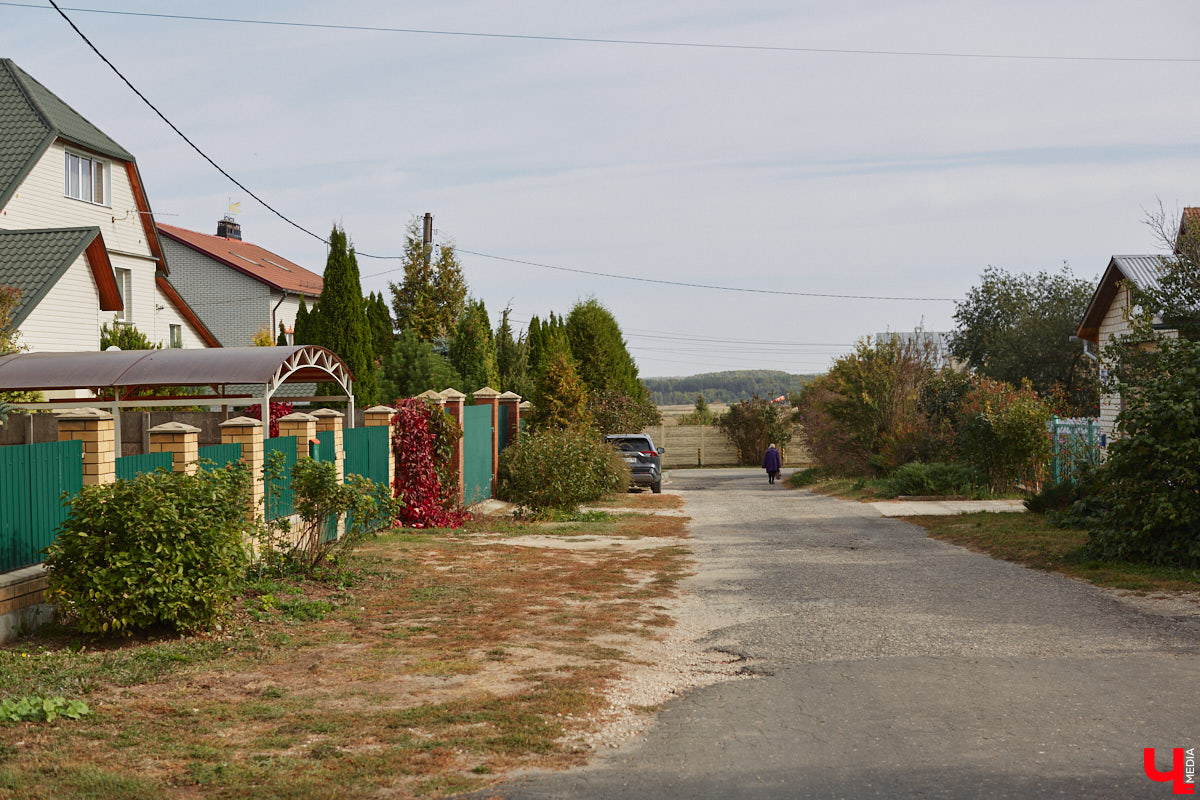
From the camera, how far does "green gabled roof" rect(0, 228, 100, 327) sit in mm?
20281

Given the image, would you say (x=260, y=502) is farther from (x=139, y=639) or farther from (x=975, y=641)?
(x=975, y=641)

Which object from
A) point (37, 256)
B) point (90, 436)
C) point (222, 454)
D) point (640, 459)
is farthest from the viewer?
point (640, 459)

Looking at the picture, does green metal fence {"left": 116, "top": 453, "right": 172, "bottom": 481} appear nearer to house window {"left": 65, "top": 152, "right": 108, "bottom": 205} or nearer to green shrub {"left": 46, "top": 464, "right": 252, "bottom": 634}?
green shrub {"left": 46, "top": 464, "right": 252, "bottom": 634}

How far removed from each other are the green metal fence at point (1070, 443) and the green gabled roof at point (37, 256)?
797 inches

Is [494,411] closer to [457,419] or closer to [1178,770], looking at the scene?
[457,419]

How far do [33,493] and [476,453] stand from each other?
12.0m

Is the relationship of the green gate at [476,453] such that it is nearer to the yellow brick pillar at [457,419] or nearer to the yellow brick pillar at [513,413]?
the yellow brick pillar at [457,419]

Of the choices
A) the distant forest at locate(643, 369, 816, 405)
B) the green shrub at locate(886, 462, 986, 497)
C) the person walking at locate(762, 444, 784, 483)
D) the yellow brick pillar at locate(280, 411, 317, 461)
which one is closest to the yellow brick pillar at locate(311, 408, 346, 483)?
the yellow brick pillar at locate(280, 411, 317, 461)

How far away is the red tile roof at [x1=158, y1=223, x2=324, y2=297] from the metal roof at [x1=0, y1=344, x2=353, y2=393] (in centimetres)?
2396

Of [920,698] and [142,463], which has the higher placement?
[142,463]

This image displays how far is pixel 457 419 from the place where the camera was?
18.4m

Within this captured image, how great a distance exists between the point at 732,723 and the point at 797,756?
2.30 feet

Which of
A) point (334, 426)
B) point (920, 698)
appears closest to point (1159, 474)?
point (920, 698)

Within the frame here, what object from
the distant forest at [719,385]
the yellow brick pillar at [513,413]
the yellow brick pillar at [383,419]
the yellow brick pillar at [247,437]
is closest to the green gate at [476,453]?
the yellow brick pillar at [513,413]
